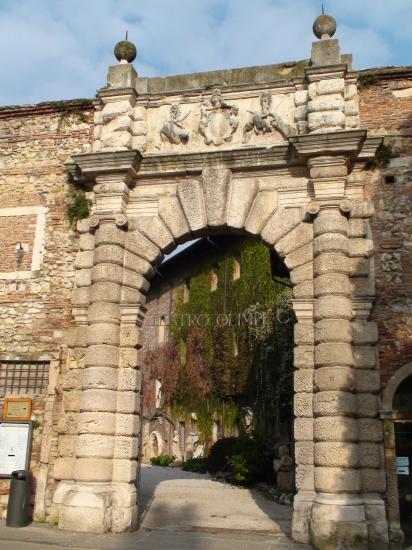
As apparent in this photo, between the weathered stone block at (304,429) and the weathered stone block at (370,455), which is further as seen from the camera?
the weathered stone block at (304,429)

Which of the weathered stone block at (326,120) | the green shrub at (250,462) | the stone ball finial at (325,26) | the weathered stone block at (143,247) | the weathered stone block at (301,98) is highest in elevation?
the stone ball finial at (325,26)

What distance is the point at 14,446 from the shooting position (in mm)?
9648

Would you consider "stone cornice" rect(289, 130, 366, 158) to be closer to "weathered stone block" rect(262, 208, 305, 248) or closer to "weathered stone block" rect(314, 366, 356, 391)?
"weathered stone block" rect(262, 208, 305, 248)

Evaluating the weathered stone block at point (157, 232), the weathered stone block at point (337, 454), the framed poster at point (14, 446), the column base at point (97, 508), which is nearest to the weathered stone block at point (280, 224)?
the weathered stone block at point (157, 232)

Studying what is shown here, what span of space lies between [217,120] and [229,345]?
1429 centimetres

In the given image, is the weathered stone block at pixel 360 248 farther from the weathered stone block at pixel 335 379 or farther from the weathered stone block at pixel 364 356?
the weathered stone block at pixel 335 379

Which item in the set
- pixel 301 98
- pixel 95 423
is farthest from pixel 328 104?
pixel 95 423

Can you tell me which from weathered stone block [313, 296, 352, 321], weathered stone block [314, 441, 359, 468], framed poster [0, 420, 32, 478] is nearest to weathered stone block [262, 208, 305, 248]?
weathered stone block [313, 296, 352, 321]

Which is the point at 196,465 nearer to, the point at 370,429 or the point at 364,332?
the point at 370,429

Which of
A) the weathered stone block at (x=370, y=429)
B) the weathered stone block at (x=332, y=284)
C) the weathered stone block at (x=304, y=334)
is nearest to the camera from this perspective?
the weathered stone block at (x=370, y=429)

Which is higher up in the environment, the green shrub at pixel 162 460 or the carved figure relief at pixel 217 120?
the carved figure relief at pixel 217 120

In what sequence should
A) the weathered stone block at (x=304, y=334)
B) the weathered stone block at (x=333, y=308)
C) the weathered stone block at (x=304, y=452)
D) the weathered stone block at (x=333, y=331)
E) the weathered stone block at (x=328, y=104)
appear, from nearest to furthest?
the weathered stone block at (x=304, y=452) → the weathered stone block at (x=333, y=331) → the weathered stone block at (x=333, y=308) → the weathered stone block at (x=304, y=334) → the weathered stone block at (x=328, y=104)

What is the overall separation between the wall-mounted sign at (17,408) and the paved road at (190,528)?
162 cm

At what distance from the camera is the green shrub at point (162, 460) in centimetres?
2478
